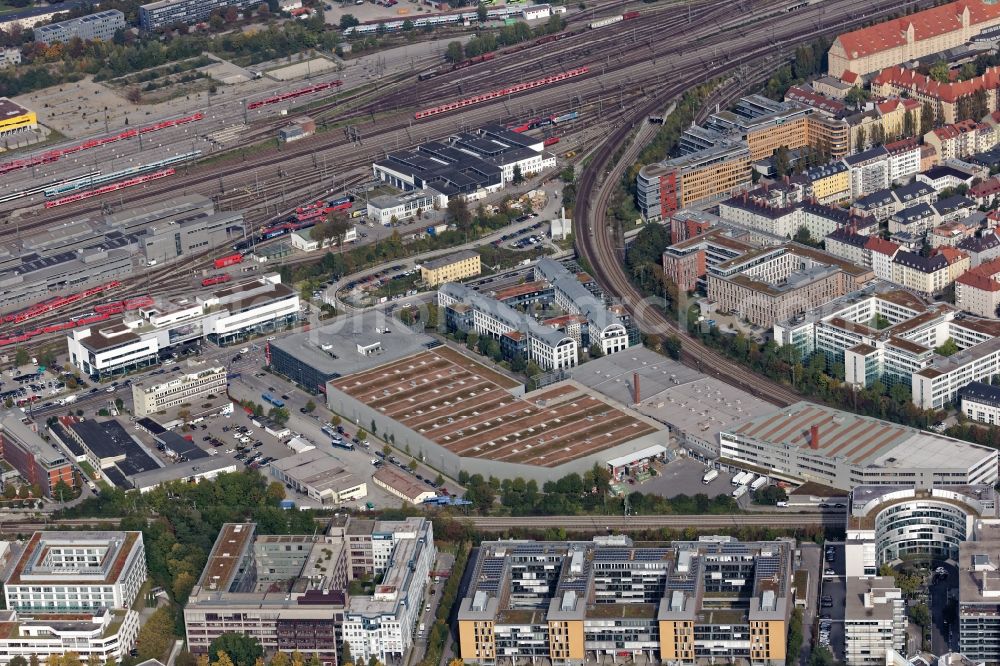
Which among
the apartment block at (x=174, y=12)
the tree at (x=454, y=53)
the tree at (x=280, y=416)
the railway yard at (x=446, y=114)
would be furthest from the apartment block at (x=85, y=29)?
the tree at (x=280, y=416)

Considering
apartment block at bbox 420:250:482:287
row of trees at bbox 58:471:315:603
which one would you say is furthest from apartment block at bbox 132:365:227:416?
Result: apartment block at bbox 420:250:482:287

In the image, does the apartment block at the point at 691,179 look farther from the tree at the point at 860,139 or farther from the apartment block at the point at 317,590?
the apartment block at the point at 317,590

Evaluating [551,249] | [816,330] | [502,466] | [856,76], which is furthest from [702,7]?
[502,466]

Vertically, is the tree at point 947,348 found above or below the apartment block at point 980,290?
below

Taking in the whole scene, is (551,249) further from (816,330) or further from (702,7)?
(702,7)

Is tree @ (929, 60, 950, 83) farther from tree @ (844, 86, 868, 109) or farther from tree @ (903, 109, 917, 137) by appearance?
tree @ (903, 109, 917, 137)
